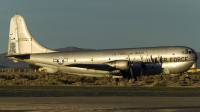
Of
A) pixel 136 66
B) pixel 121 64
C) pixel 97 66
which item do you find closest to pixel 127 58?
pixel 121 64

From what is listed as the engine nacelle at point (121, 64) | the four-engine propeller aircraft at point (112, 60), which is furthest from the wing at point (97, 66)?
the engine nacelle at point (121, 64)

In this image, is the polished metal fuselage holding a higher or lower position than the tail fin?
lower

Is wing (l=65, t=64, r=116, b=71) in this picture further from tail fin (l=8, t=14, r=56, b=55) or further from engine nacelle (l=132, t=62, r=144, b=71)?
tail fin (l=8, t=14, r=56, b=55)

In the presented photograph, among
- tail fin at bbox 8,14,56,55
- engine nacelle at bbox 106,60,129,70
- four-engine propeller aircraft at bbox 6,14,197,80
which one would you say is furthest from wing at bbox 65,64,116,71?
tail fin at bbox 8,14,56,55

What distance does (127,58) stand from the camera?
57531mm

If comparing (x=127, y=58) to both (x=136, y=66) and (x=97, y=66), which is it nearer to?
(x=136, y=66)

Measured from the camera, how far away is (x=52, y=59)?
63.5 meters

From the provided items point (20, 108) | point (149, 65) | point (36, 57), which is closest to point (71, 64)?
point (36, 57)

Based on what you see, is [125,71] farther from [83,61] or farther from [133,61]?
[83,61]

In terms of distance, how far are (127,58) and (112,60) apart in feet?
7.18

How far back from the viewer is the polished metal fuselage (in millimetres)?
56438

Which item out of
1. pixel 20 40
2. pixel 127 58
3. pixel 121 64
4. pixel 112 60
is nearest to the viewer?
pixel 121 64

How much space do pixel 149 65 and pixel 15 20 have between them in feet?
73.8

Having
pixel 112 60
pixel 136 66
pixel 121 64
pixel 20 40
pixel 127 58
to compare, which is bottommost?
pixel 136 66
